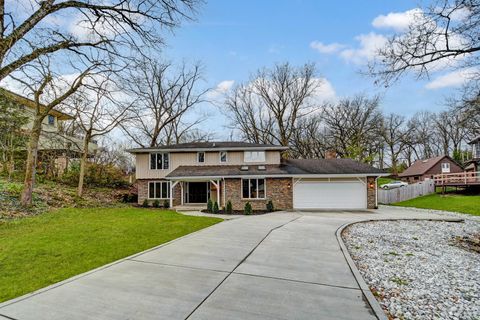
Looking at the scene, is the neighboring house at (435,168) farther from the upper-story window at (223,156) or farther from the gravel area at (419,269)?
the upper-story window at (223,156)

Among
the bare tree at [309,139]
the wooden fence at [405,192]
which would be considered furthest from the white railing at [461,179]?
the bare tree at [309,139]

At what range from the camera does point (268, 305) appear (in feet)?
11.6

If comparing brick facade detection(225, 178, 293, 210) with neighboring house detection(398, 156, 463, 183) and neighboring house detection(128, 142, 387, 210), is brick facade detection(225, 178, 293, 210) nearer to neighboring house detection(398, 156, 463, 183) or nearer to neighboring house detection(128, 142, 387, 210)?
neighboring house detection(128, 142, 387, 210)

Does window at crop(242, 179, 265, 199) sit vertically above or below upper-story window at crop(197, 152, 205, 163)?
below

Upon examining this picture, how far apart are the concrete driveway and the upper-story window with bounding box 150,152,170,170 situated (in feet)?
43.2

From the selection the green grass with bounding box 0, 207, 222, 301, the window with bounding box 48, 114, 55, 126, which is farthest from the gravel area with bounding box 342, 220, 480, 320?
the window with bounding box 48, 114, 55, 126

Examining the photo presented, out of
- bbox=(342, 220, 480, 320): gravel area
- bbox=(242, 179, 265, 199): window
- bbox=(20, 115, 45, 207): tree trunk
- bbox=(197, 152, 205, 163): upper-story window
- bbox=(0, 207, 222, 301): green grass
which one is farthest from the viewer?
bbox=(197, 152, 205, 163): upper-story window

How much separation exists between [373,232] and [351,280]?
5645 mm

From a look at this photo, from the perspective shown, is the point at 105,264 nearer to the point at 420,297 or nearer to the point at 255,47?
the point at 420,297

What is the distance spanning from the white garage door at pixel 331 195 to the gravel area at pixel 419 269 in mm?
6288

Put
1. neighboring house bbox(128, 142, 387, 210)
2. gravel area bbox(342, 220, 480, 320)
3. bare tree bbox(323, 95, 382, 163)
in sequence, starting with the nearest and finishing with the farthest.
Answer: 1. gravel area bbox(342, 220, 480, 320)
2. neighboring house bbox(128, 142, 387, 210)
3. bare tree bbox(323, 95, 382, 163)

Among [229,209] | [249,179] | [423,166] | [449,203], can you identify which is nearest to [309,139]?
[423,166]

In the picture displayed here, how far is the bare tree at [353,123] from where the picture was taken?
32125 mm

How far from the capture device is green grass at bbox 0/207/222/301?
14.6ft
